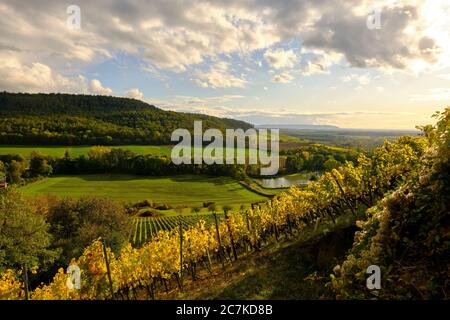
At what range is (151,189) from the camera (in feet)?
259

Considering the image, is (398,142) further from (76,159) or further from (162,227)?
(76,159)

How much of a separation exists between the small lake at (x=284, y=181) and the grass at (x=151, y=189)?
9.90 metres

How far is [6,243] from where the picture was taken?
2523 cm

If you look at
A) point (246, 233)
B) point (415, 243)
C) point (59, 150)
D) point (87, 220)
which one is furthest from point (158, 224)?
point (59, 150)

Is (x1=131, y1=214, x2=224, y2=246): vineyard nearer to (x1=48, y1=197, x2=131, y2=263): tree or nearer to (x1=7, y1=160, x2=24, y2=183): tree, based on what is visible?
(x1=48, y1=197, x2=131, y2=263): tree

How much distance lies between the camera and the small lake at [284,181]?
88.8 m

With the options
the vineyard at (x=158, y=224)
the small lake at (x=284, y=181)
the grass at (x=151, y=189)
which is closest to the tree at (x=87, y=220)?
the vineyard at (x=158, y=224)

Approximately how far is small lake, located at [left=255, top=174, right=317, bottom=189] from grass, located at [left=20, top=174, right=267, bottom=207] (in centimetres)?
990

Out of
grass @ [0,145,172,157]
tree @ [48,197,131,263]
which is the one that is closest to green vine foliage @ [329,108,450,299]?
tree @ [48,197,131,263]

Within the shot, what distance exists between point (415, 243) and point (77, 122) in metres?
146

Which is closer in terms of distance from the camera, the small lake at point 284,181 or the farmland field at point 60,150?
the small lake at point 284,181

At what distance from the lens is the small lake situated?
88812mm

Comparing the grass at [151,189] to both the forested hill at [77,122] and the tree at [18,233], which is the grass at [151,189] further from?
the tree at [18,233]
